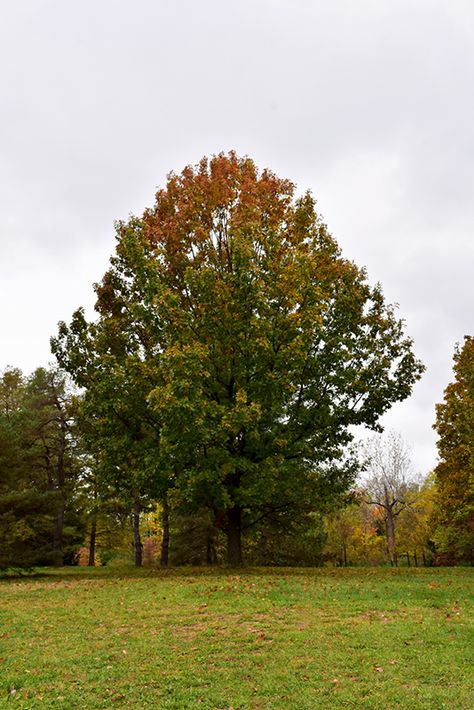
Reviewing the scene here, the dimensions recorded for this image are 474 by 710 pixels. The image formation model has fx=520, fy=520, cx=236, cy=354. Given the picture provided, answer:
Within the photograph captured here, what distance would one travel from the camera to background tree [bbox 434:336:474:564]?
2595 centimetres

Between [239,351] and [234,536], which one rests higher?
[239,351]

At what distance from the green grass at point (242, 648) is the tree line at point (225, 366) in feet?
15.6

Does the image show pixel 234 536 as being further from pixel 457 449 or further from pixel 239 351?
pixel 457 449

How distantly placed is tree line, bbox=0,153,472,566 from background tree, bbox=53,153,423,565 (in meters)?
0.06

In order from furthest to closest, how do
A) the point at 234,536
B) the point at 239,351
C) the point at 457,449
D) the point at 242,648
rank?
1. the point at 457,449
2. the point at 234,536
3. the point at 239,351
4. the point at 242,648

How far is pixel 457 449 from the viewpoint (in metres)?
28.0

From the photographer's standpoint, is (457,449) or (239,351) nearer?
(239,351)

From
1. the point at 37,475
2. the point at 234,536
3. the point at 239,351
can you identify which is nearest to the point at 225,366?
the point at 239,351

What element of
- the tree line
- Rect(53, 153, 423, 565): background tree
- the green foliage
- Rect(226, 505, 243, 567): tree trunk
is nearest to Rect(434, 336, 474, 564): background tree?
the tree line

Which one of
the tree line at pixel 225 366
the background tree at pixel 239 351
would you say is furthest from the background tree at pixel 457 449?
the background tree at pixel 239 351

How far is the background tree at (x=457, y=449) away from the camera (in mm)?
25953

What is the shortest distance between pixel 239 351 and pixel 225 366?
0.83m

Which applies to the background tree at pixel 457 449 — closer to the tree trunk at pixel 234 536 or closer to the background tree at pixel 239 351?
the background tree at pixel 239 351

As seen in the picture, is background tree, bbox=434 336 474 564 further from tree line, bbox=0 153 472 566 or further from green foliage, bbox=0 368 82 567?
green foliage, bbox=0 368 82 567
